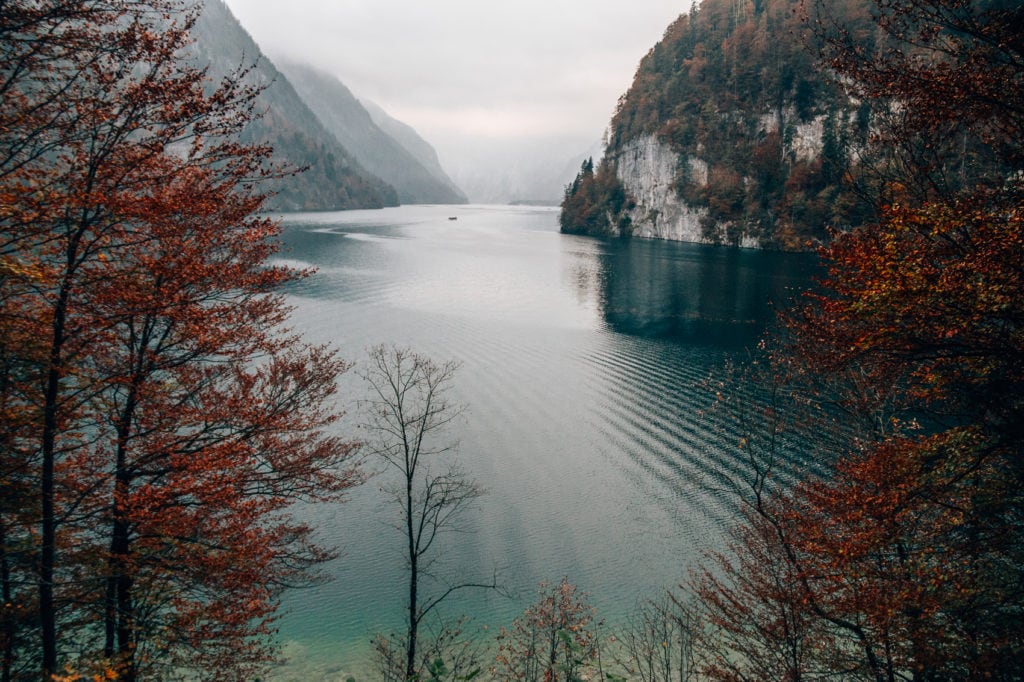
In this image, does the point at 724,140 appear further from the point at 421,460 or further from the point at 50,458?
the point at 50,458

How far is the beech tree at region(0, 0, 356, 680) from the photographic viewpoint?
820cm

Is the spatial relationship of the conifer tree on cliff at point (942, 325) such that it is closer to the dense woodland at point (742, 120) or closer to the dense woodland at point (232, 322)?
the dense woodland at point (232, 322)

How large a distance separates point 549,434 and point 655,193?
390 feet

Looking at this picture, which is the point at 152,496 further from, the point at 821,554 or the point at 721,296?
the point at 721,296

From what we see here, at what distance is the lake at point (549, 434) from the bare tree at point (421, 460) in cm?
68

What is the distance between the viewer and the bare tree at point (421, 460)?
744 inches

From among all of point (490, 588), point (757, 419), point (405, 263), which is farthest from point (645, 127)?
point (490, 588)

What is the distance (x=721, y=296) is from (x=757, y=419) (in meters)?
35.0

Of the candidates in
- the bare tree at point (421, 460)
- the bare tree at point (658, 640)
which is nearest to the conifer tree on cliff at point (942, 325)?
the bare tree at point (658, 640)

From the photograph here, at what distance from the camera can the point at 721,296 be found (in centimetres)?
6212

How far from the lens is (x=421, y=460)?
86.8 feet

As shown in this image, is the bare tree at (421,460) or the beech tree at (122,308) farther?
the bare tree at (421,460)

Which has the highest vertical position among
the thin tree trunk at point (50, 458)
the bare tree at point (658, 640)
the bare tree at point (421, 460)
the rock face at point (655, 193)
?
the rock face at point (655, 193)

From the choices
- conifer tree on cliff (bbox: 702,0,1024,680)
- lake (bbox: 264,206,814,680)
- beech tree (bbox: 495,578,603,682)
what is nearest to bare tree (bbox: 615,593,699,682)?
lake (bbox: 264,206,814,680)
